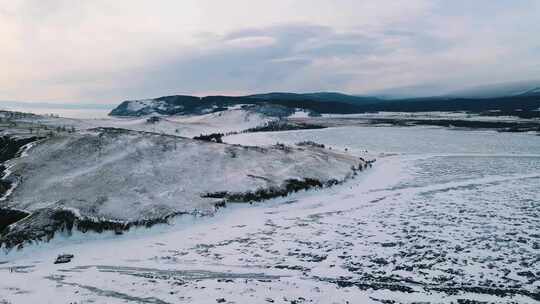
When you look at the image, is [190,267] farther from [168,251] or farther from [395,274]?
[395,274]

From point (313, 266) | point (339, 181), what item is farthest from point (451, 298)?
point (339, 181)

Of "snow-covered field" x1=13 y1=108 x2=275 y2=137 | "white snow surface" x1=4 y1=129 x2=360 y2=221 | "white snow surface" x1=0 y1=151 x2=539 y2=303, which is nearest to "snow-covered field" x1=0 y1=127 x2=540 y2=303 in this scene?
"white snow surface" x1=0 y1=151 x2=539 y2=303

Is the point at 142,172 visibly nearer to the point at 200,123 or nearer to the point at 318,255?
the point at 318,255

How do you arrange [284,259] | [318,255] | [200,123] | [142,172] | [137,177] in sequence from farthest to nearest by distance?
[200,123] < [142,172] < [137,177] < [318,255] < [284,259]

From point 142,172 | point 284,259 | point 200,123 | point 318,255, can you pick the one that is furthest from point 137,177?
point 200,123

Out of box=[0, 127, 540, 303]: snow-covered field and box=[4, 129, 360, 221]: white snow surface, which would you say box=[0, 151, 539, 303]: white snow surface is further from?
box=[4, 129, 360, 221]: white snow surface

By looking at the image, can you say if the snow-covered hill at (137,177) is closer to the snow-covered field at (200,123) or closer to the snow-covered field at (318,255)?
the snow-covered field at (318,255)

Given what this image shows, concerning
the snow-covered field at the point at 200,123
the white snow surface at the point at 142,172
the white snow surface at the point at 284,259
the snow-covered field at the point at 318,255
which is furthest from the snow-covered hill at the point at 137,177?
the snow-covered field at the point at 200,123

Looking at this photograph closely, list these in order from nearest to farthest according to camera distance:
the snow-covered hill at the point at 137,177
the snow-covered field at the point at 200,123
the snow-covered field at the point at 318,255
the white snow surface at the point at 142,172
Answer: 1. the snow-covered field at the point at 318,255
2. the snow-covered hill at the point at 137,177
3. the white snow surface at the point at 142,172
4. the snow-covered field at the point at 200,123
